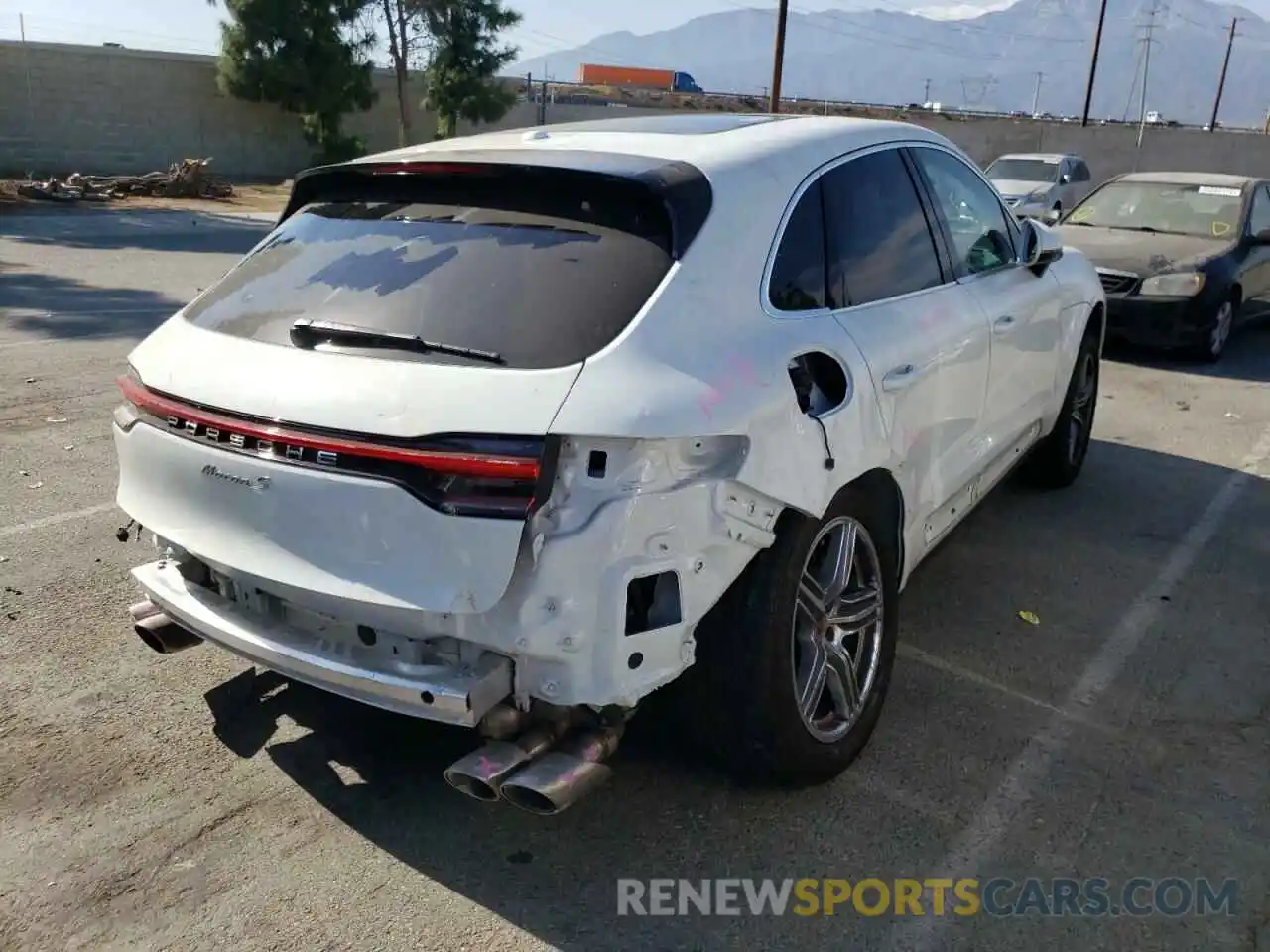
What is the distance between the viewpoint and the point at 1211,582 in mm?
4891

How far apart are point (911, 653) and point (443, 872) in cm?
204

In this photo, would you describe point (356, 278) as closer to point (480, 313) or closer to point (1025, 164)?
point (480, 313)

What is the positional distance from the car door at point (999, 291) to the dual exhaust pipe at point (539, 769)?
7.49 ft

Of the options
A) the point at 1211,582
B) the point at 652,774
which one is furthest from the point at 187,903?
the point at 1211,582

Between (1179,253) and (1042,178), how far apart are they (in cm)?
1089

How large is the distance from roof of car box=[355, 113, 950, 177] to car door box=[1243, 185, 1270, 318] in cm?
787

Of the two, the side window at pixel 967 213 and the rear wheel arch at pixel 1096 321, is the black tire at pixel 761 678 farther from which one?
the rear wheel arch at pixel 1096 321

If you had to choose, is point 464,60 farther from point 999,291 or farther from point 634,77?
point 634,77

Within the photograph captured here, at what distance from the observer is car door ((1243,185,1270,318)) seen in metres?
10.3

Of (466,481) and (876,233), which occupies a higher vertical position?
(876,233)

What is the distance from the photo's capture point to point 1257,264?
10406mm

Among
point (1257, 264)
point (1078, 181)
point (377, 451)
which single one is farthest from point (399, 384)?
point (1078, 181)

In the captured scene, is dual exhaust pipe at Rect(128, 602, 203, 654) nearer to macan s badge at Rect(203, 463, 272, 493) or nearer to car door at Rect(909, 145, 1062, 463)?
macan s badge at Rect(203, 463, 272, 493)

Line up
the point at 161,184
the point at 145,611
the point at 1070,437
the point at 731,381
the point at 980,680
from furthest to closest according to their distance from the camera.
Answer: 1. the point at 161,184
2. the point at 1070,437
3. the point at 980,680
4. the point at 145,611
5. the point at 731,381
